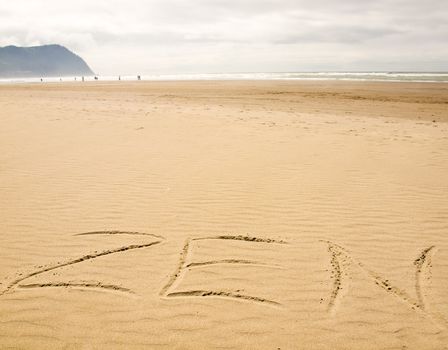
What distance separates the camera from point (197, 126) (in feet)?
33.6

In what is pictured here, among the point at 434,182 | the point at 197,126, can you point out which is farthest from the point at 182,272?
the point at 197,126

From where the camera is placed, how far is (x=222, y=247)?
3.70 meters

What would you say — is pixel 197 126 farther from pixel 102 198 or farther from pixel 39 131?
pixel 102 198

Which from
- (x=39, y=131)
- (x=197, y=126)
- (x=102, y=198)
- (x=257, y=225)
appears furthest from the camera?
(x=197, y=126)

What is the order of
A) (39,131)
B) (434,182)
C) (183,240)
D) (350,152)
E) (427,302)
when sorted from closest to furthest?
(427,302) → (183,240) → (434,182) → (350,152) → (39,131)

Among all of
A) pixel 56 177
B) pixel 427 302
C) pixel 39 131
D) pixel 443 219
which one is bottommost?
pixel 427 302

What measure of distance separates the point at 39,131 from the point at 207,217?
7.11 m

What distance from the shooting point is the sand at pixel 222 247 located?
8.48 feet

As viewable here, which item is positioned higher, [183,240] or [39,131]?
[39,131]

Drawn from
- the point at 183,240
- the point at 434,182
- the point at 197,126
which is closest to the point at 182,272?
the point at 183,240

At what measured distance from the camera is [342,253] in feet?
11.7

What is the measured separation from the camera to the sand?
2.59 metres

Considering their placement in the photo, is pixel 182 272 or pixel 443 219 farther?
pixel 443 219

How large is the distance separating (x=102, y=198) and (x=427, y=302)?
13.6ft
